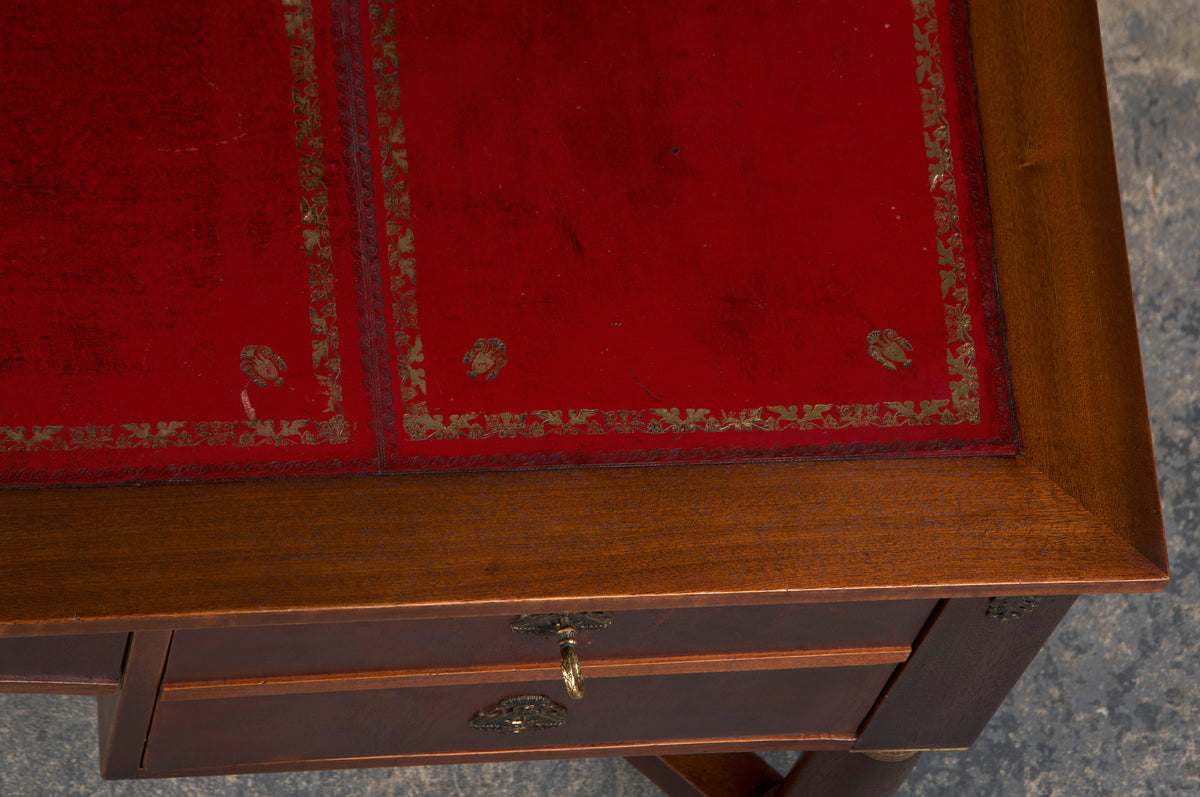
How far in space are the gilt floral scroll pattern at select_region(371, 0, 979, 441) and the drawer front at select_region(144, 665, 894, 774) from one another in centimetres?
35

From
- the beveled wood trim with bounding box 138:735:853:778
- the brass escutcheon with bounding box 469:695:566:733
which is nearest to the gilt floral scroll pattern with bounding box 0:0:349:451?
the brass escutcheon with bounding box 469:695:566:733

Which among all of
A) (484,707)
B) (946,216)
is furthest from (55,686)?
(946,216)

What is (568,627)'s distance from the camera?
3.38 ft

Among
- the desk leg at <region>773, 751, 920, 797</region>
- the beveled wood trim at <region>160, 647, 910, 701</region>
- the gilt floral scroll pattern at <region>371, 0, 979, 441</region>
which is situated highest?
the gilt floral scroll pattern at <region>371, 0, 979, 441</region>

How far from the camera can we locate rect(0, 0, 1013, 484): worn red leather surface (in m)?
0.92

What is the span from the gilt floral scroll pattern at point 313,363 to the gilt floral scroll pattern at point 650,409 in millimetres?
57

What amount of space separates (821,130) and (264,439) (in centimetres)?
59

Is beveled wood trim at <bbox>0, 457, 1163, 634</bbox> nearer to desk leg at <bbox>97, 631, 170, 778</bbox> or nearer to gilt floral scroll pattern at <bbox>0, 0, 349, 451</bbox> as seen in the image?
gilt floral scroll pattern at <bbox>0, 0, 349, 451</bbox>

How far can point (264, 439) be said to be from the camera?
3.00ft

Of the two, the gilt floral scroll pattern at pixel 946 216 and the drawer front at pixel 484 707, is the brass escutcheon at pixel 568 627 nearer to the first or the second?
the drawer front at pixel 484 707

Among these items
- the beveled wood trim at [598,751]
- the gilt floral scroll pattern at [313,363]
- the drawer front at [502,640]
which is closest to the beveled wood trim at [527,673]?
the drawer front at [502,640]

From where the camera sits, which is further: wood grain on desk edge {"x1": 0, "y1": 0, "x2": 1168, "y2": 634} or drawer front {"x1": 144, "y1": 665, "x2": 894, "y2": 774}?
drawer front {"x1": 144, "y1": 665, "x2": 894, "y2": 774}

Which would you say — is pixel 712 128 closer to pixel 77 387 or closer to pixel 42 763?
pixel 77 387

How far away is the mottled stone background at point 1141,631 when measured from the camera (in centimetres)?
188
